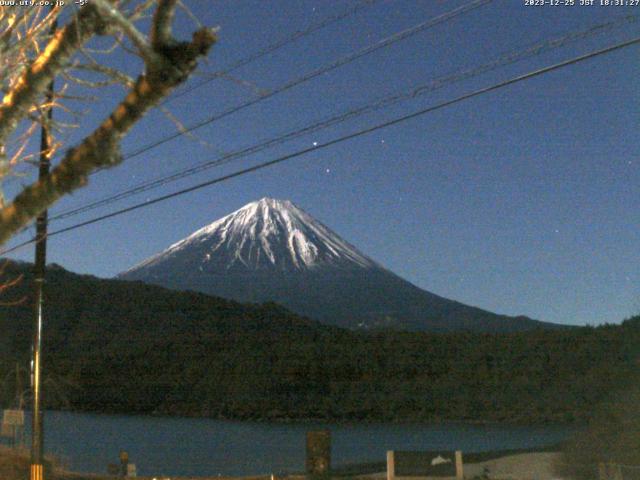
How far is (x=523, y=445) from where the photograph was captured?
124ft

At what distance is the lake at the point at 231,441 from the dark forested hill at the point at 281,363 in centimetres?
286

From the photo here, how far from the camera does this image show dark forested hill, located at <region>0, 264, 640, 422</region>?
5094 centimetres

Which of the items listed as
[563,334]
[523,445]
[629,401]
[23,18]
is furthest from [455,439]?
[23,18]

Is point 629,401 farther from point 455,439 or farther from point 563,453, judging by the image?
point 455,439

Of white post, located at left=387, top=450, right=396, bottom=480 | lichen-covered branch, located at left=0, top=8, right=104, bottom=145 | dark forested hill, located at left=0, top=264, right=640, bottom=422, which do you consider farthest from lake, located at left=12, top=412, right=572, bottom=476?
lichen-covered branch, located at left=0, top=8, right=104, bottom=145

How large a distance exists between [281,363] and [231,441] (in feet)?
78.3

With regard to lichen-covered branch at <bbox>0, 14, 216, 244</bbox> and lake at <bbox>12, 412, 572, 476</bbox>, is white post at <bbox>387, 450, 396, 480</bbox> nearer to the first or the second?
lake at <bbox>12, 412, 572, 476</bbox>

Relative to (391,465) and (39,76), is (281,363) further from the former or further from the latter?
(39,76)

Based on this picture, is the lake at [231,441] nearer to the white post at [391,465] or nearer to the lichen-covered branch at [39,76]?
the white post at [391,465]

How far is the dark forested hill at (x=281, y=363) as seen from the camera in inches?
2005

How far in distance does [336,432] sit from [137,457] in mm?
12792

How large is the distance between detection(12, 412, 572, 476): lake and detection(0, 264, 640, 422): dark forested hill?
9.38 ft

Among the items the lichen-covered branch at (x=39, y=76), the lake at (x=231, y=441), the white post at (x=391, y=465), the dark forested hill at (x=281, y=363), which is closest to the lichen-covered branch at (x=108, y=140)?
the lichen-covered branch at (x=39, y=76)

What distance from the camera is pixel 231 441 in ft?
129
